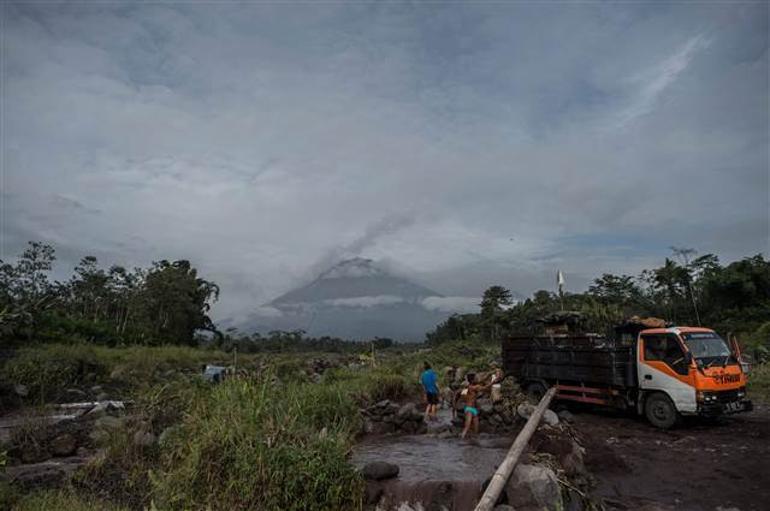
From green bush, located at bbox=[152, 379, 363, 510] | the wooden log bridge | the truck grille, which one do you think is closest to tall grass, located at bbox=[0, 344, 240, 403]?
green bush, located at bbox=[152, 379, 363, 510]

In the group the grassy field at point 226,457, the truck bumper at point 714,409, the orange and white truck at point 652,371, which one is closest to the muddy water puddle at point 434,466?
the grassy field at point 226,457

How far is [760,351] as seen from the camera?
71.0 ft

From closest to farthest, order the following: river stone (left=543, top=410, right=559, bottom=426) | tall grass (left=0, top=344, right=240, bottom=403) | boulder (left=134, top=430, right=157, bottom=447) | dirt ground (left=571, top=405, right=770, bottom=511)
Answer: dirt ground (left=571, top=405, right=770, bottom=511)
boulder (left=134, top=430, right=157, bottom=447)
river stone (left=543, top=410, right=559, bottom=426)
tall grass (left=0, top=344, right=240, bottom=403)

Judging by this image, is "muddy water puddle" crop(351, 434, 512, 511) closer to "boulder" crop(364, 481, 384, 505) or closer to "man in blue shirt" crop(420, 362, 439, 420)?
"boulder" crop(364, 481, 384, 505)

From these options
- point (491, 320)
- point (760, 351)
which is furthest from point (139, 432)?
point (491, 320)

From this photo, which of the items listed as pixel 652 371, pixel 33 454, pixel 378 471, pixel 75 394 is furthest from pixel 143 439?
pixel 75 394

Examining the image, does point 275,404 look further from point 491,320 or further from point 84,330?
point 491,320

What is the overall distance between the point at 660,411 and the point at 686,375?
1108 mm

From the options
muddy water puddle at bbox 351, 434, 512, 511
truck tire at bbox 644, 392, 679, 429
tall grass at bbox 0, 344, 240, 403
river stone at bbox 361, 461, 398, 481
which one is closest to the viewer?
muddy water puddle at bbox 351, 434, 512, 511

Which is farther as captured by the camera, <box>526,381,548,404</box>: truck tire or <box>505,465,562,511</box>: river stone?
<box>526,381,548,404</box>: truck tire

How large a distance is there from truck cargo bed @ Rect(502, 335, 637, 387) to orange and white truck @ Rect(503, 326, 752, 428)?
2cm

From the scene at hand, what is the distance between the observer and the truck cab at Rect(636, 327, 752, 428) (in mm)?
10742

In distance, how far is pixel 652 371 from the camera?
38.1 feet

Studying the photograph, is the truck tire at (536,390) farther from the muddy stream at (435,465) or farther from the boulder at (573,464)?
the boulder at (573,464)
